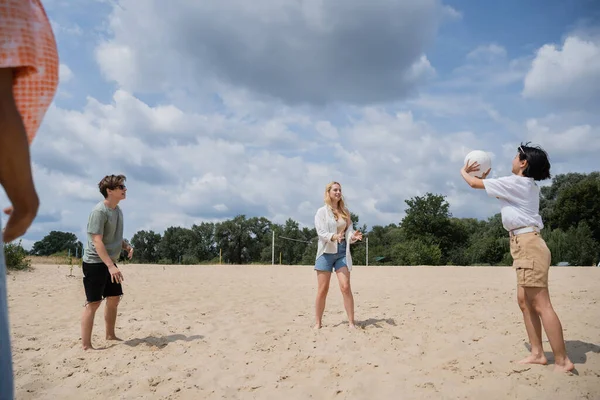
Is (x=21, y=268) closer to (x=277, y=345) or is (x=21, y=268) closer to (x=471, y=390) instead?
(x=277, y=345)

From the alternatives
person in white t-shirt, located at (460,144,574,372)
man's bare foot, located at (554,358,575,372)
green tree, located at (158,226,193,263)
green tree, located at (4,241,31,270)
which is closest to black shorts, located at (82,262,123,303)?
person in white t-shirt, located at (460,144,574,372)

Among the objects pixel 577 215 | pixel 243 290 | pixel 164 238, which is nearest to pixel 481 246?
pixel 577 215

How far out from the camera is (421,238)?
2039 inches

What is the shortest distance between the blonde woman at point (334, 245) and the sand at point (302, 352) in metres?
0.46

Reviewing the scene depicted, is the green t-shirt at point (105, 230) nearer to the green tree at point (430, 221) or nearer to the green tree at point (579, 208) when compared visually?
the green tree at point (579, 208)

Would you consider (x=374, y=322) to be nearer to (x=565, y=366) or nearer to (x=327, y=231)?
(x=327, y=231)

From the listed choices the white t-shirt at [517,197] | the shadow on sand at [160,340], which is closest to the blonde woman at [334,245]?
the shadow on sand at [160,340]

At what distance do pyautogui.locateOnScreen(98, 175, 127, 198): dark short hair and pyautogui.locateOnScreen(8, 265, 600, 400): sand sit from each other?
1937mm

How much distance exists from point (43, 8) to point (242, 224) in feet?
237

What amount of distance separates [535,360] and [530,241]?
121cm

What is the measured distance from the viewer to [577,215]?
139 feet

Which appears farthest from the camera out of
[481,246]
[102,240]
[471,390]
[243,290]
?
[481,246]

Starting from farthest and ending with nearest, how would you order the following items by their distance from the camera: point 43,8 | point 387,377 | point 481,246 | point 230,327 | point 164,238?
1. point 164,238
2. point 481,246
3. point 230,327
4. point 387,377
5. point 43,8

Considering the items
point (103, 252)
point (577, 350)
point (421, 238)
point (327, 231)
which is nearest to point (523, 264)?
point (577, 350)
